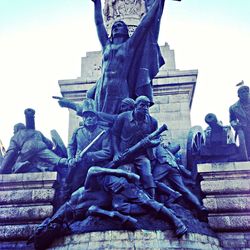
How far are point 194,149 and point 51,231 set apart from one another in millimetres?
4239

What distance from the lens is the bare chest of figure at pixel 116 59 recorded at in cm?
Result: 890

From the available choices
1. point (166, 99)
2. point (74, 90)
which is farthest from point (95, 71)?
point (166, 99)

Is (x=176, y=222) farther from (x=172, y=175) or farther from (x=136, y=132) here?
(x=136, y=132)

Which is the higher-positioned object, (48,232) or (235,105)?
(235,105)

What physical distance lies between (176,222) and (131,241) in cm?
82

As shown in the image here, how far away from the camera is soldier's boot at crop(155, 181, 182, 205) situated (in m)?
6.98

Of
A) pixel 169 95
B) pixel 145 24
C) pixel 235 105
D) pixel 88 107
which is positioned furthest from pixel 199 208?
pixel 169 95

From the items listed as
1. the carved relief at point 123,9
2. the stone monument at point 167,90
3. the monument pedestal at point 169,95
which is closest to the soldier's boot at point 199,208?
the stone monument at point 167,90

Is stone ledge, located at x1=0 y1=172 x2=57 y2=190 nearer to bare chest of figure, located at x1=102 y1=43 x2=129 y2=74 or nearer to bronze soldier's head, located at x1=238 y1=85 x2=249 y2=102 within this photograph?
bare chest of figure, located at x1=102 y1=43 x2=129 y2=74

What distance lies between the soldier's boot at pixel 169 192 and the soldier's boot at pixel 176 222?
0.71 m

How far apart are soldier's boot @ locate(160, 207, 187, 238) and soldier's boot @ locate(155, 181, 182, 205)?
0.71 meters

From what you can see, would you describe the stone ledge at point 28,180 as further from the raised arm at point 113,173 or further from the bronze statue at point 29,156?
the raised arm at point 113,173

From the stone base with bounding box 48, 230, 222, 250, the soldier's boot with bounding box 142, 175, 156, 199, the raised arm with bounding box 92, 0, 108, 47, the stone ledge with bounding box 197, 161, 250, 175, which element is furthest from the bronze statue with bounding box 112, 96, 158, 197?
the raised arm with bounding box 92, 0, 108, 47

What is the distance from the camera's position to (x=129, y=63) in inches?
355
